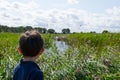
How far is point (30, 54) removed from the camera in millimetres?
3400

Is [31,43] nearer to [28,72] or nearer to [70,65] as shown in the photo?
[28,72]

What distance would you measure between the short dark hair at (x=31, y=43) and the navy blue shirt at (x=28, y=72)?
111 millimetres

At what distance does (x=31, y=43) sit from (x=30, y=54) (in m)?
0.13

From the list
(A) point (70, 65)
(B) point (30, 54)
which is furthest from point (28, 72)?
(A) point (70, 65)

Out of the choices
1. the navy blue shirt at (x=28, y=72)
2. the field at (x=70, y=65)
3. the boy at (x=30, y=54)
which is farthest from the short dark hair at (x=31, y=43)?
the field at (x=70, y=65)

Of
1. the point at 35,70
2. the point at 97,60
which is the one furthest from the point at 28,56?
the point at 97,60

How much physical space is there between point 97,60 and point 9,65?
3044mm

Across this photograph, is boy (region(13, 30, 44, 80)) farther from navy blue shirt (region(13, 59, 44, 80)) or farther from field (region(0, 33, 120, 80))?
field (region(0, 33, 120, 80))

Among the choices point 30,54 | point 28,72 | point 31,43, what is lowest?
point 28,72

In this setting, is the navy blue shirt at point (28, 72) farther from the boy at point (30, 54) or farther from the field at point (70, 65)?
the field at point (70, 65)

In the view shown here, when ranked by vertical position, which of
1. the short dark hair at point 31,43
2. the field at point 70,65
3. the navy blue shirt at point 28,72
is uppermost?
the short dark hair at point 31,43

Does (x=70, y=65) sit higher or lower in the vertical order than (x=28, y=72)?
lower

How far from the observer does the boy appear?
10.9 ft

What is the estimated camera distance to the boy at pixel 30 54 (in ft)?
10.9
